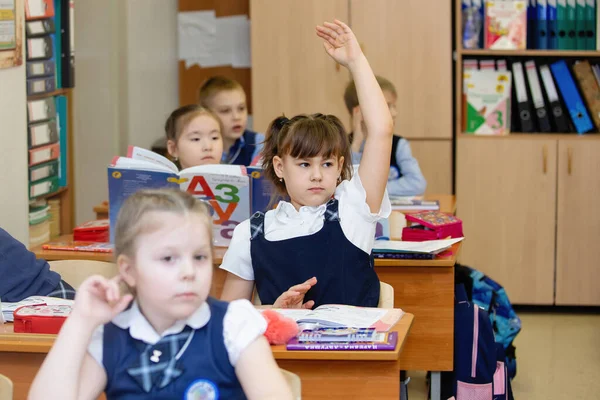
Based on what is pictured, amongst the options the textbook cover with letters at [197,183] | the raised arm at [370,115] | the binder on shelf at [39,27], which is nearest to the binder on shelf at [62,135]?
the binder on shelf at [39,27]

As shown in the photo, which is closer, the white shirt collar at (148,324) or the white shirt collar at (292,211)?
the white shirt collar at (148,324)

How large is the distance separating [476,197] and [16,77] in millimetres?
2387

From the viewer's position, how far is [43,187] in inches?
159

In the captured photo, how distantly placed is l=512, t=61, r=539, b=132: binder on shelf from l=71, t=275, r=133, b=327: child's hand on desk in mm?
3580

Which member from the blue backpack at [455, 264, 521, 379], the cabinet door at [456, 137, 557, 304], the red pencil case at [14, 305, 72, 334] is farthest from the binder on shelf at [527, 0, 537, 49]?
the red pencil case at [14, 305, 72, 334]

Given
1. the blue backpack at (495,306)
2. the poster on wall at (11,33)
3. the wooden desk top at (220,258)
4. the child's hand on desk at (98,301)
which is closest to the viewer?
the child's hand on desk at (98,301)

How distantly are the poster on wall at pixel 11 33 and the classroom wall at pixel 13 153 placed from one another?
0.13ft

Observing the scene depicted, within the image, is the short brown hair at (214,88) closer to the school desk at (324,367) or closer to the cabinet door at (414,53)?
the cabinet door at (414,53)

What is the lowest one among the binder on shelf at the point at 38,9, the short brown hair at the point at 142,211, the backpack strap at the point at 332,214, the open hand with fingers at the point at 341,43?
the backpack strap at the point at 332,214

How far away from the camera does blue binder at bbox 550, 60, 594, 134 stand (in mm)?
4801

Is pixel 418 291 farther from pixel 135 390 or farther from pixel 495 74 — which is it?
pixel 495 74

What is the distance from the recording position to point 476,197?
486 cm

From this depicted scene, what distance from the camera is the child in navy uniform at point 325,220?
2.48 metres

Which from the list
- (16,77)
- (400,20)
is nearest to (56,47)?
(16,77)
